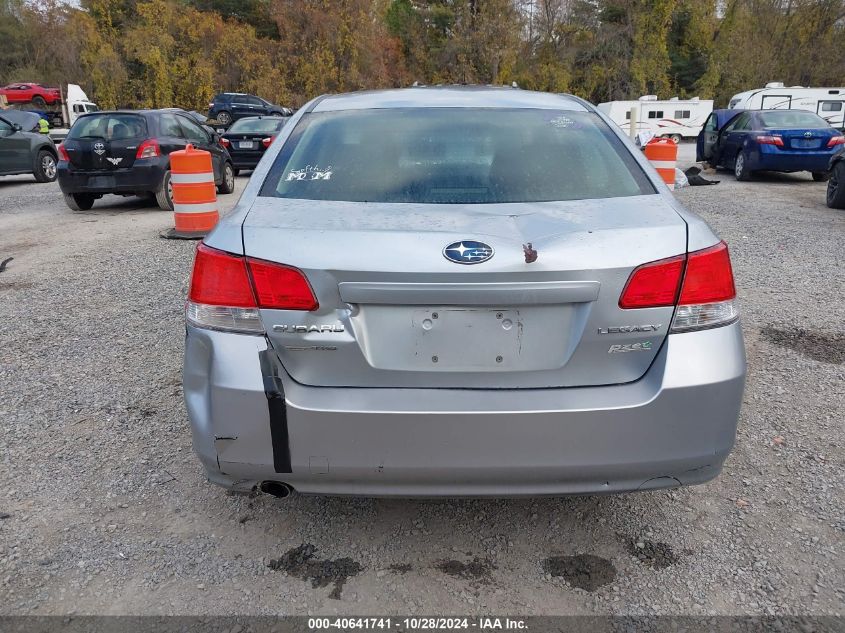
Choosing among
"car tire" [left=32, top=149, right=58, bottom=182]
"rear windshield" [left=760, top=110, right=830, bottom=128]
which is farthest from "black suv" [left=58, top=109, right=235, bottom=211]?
"rear windshield" [left=760, top=110, right=830, bottom=128]

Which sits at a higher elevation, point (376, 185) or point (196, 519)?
point (376, 185)

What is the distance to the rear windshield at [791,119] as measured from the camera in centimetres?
1456

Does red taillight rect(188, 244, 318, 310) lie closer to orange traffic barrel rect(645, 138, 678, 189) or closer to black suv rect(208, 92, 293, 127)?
orange traffic barrel rect(645, 138, 678, 189)

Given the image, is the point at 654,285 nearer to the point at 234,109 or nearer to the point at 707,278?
the point at 707,278

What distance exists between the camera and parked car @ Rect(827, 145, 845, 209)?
11.0m

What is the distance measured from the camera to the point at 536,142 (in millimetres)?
2914

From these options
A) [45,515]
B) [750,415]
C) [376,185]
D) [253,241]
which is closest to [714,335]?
[376,185]

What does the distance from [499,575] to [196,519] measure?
4.18 ft

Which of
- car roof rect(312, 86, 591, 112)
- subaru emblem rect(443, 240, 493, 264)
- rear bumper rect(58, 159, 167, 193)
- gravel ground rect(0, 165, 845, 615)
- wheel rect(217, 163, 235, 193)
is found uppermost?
car roof rect(312, 86, 591, 112)

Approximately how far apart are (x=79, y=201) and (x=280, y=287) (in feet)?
37.1

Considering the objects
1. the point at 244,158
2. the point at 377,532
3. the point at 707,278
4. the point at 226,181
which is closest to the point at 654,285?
the point at 707,278

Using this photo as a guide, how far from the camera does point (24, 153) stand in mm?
15891

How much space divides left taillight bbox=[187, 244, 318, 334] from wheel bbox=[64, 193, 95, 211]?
10.8 m

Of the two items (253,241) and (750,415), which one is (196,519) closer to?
(253,241)
